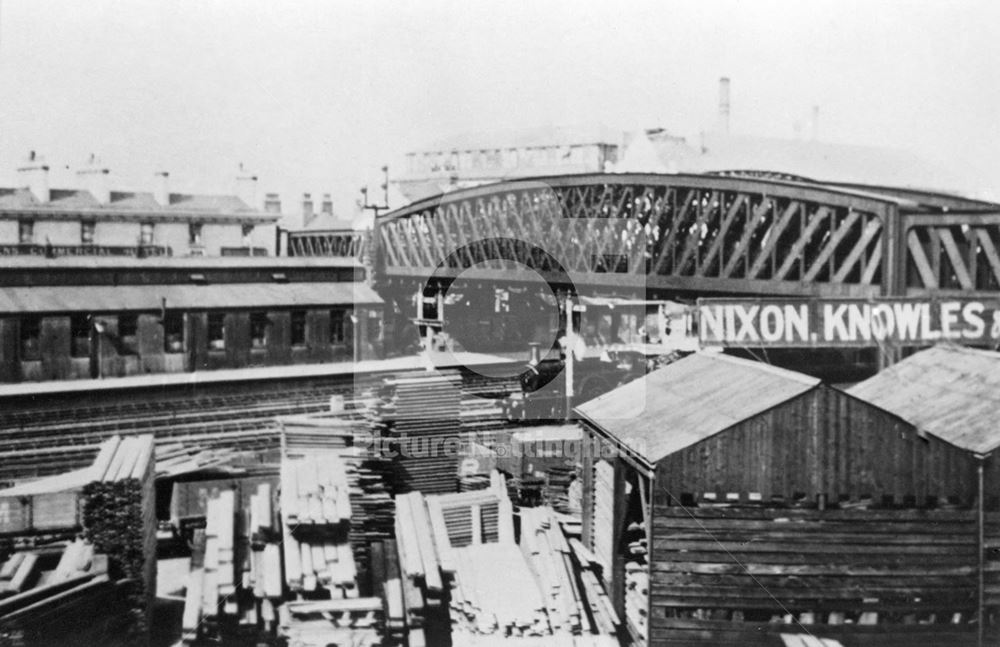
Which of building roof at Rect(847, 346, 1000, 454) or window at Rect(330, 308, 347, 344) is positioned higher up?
window at Rect(330, 308, 347, 344)

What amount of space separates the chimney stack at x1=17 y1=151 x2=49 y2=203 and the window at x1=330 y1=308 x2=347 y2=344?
101 feet

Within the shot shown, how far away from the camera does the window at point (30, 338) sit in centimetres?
2420

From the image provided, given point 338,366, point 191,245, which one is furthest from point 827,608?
point 191,245

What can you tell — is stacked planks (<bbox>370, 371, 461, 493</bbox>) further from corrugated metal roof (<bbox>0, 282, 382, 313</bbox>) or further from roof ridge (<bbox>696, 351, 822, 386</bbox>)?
corrugated metal roof (<bbox>0, 282, 382, 313</bbox>)

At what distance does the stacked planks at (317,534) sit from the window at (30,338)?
35.8ft

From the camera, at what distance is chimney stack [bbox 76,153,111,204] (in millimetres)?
52094

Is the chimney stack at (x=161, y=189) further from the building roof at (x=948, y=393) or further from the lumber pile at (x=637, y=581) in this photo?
the building roof at (x=948, y=393)

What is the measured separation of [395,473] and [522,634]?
281 inches

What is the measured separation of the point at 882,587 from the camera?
44.4ft

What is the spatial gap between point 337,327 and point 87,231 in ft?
99.3

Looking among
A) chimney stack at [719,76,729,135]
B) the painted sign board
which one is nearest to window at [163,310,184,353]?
the painted sign board

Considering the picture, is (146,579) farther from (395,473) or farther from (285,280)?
(285,280)

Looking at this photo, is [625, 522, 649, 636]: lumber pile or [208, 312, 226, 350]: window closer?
[625, 522, 649, 636]: lumber pile

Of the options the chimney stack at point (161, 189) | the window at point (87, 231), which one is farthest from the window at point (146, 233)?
the window at point (87, 231)
